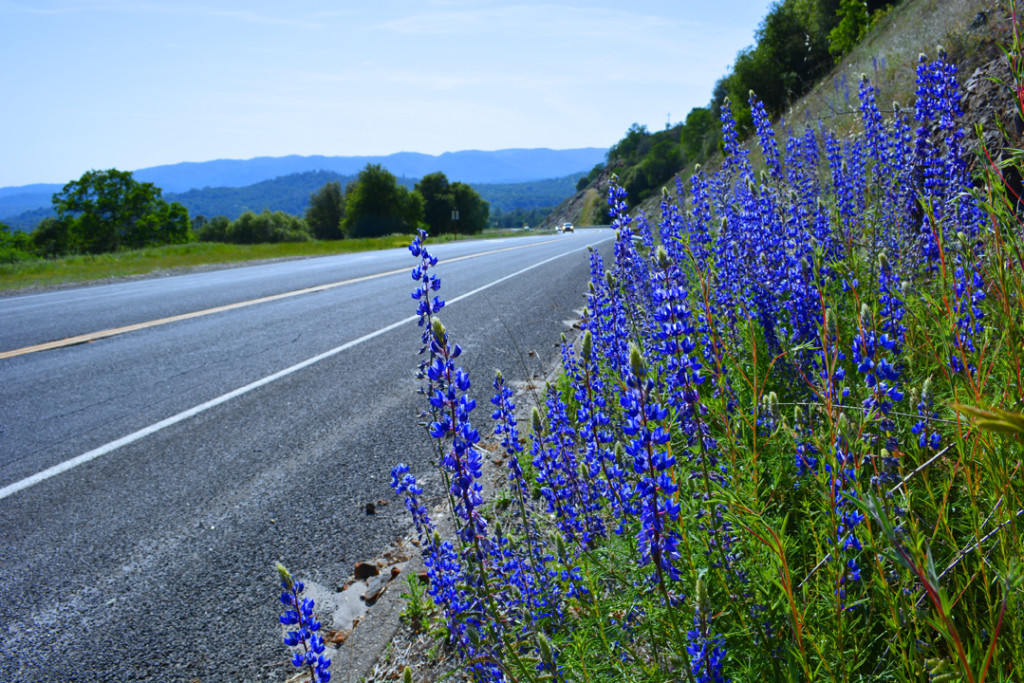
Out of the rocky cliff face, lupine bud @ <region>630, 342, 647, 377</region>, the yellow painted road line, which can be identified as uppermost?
the rocky cliff face

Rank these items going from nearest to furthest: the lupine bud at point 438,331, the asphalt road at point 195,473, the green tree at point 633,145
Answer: the lupine bud at point 438,331, the asphalt road at point 195,473, the green tree at point 633,145

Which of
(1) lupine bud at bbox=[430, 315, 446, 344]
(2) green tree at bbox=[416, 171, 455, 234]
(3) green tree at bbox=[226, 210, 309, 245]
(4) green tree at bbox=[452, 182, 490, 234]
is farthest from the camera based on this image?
(3) green tree at bbox=[226, 210, 309, 245]

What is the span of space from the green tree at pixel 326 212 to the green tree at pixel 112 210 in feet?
92.9

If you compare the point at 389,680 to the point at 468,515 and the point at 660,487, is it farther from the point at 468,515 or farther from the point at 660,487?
the point at 660,487

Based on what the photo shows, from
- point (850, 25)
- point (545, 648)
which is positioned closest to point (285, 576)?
point (545, 648)

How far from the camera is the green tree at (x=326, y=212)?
321 ft

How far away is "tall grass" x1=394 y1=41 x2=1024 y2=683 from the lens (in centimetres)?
145

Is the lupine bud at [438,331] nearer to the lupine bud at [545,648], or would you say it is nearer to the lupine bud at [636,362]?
the lupine bud at [636,362]

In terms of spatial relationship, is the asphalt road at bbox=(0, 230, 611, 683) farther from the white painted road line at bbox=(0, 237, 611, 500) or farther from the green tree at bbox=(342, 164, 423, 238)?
the green tree at bbox=(342, 164, 423, 238)

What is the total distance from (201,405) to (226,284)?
925 cm

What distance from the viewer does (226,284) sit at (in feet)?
45.1

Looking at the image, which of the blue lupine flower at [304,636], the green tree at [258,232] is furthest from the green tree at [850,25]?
the green tree at [258,232]

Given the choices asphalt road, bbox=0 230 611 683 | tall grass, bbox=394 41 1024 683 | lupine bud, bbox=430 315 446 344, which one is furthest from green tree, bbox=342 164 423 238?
lupine bud, bbox=430 315 446 344

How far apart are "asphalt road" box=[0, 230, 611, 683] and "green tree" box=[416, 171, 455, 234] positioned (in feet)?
257
